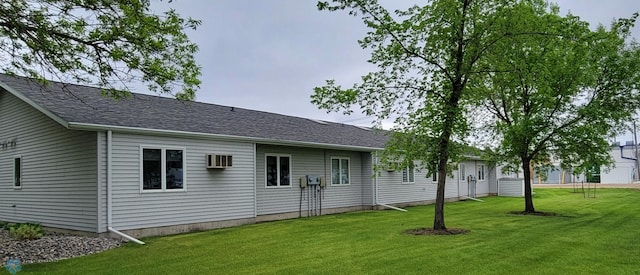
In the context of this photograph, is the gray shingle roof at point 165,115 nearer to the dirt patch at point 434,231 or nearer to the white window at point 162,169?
the white window at point 162,169

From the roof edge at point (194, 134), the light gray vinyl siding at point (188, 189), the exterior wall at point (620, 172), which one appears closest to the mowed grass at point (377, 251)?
the light gray vinyl siding at point (188, 189)

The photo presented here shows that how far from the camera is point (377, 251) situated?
879cm

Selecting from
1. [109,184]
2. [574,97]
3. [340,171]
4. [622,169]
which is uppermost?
[574,97]

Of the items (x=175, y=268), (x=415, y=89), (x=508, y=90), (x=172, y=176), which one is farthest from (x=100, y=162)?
(x=508, y=90)

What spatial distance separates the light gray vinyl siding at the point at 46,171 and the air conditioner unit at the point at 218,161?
109 inches

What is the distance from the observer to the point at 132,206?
→ 10.9 metres

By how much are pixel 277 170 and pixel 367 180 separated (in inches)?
183

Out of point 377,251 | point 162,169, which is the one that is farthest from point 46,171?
point 377,251

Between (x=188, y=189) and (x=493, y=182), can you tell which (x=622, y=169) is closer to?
(x=493, y=182)

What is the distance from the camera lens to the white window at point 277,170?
48.5ft

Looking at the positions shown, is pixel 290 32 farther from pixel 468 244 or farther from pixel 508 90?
pixel 468 244

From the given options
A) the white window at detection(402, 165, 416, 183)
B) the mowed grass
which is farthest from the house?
the white window at detection(402, 165, 416, 183)

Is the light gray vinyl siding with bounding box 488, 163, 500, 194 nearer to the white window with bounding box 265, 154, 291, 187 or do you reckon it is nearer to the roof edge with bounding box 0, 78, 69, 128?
the white window with bounding box 265, 154, 291, 187

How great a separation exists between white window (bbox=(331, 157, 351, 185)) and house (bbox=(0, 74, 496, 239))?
14 cm
